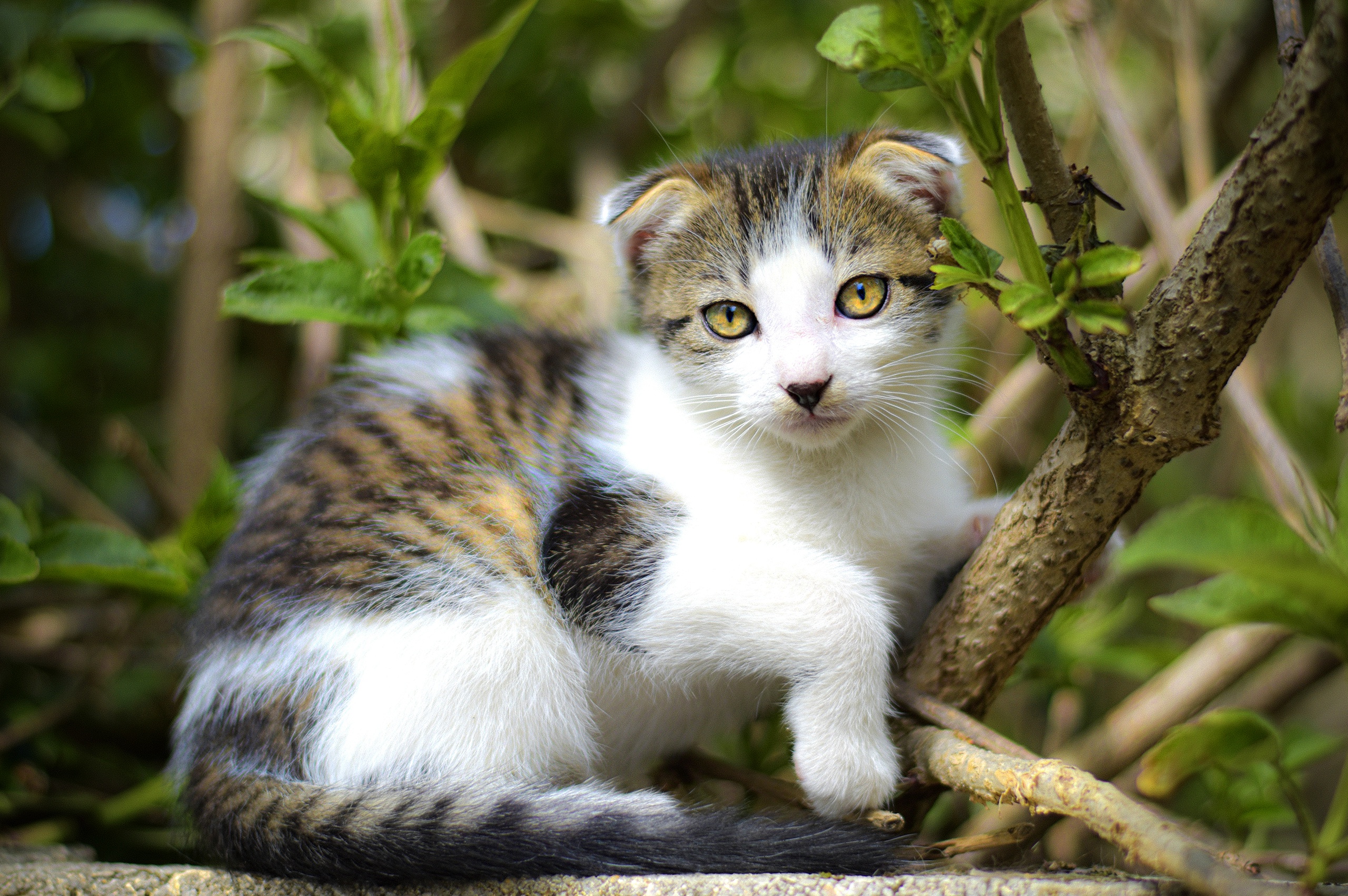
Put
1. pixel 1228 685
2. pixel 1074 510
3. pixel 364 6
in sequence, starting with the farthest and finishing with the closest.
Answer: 1. pixel 364 6
2. pixel 1228 685
3. pixel 1074 510

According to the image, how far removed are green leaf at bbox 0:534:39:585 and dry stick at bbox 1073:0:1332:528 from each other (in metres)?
1.77

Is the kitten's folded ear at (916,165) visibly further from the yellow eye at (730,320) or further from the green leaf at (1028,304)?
the green leaf at (1028,304)

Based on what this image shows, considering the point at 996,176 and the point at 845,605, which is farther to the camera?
the point at 845,605

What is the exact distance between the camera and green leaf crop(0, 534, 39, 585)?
1.34m

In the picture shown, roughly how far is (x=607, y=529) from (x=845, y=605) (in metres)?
0.38

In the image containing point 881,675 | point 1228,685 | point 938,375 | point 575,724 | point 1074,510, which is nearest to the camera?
point 1074,510

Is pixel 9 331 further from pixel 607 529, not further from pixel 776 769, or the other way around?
pixel 776 769

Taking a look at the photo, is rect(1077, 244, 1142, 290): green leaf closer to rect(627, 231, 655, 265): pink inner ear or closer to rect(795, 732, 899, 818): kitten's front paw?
rect(795, 732, 899, 818): kitten's front paw

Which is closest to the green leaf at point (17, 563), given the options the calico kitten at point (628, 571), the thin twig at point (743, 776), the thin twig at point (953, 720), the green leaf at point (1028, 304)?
the calico kitten at point (628, 571)

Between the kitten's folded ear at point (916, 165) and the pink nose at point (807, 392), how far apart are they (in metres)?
0.38

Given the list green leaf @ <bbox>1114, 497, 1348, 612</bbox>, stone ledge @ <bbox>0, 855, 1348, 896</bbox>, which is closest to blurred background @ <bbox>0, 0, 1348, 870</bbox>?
stone ledge @ <bbox>0, 855, 1348, 896</bbox>

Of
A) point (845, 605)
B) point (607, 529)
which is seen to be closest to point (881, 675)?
point (845, 605)

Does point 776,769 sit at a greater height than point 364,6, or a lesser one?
lesser

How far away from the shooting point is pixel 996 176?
973 millimetres
